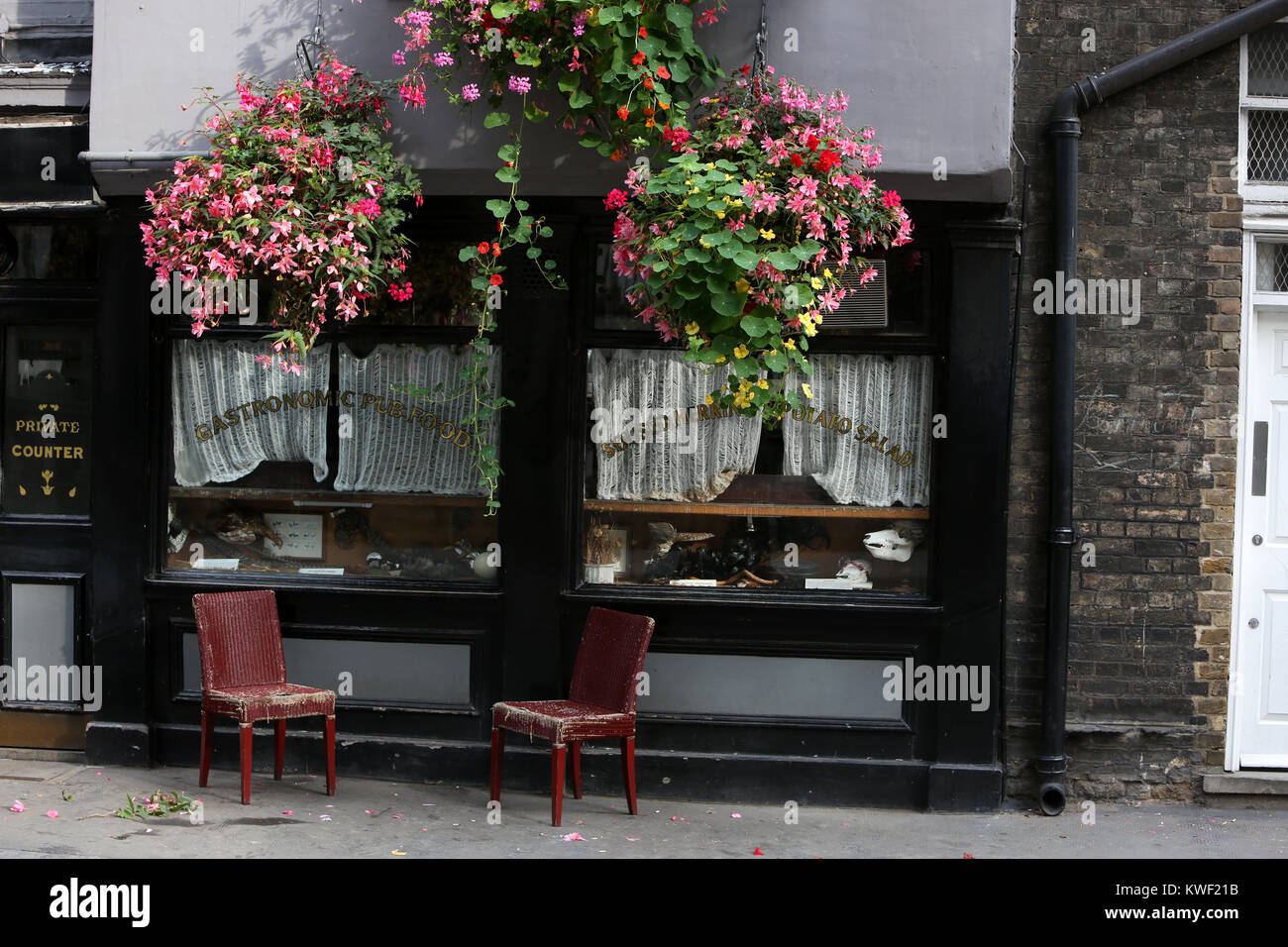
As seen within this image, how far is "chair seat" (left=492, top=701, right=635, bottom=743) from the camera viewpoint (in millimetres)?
6086

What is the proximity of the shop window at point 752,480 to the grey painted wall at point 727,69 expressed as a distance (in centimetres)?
102

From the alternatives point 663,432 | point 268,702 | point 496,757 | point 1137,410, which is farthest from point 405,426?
point 1137,410

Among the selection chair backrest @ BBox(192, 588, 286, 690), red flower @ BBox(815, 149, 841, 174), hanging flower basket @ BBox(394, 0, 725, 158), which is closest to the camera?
red flower @ BBox(815, 149, 841, 174)

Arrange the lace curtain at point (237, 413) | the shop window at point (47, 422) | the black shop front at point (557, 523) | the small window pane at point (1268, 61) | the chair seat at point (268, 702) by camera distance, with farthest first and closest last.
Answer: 1. the shop window at point (47, 422)
2. the lace curtain at point (237, 413)
3. the small window pane at point (1268, 61)
4. the black shop front at point (557, 523)
5. the chair seat at point (268, 702)

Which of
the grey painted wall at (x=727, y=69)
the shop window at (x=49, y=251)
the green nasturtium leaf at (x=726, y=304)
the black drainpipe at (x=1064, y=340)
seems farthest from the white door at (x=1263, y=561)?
the shop window at (x=49, y=251)

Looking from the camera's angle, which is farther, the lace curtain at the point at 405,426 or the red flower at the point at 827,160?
the lace curtain at the point at 405,426

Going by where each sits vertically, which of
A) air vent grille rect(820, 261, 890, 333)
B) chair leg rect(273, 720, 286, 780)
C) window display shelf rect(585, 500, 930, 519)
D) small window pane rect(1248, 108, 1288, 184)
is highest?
small window pane rect(1248, 108, 1288, 184)

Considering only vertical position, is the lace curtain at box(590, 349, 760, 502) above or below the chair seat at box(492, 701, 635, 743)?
above

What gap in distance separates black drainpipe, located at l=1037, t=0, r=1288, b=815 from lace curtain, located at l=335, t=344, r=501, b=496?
309cm

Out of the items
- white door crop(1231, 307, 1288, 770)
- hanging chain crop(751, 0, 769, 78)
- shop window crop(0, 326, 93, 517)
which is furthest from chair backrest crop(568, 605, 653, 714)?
white door crop(1231, 307, 1288, 770)

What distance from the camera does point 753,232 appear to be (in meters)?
5.52

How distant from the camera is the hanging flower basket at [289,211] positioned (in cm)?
587

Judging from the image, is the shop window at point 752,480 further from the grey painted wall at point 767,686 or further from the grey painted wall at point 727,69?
the grey painted wall at point 727,69

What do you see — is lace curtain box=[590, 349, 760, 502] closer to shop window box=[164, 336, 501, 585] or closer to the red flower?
shop window box=[164, 336, 501, 585]
